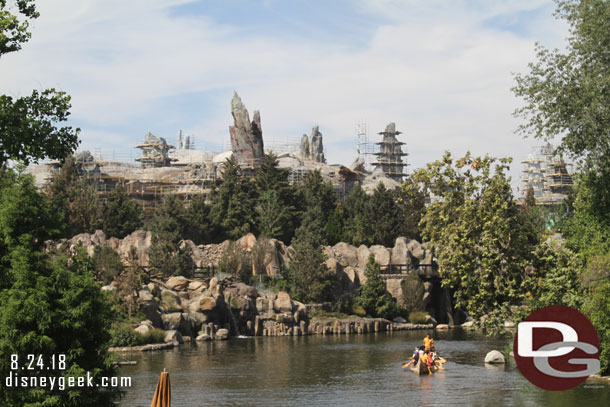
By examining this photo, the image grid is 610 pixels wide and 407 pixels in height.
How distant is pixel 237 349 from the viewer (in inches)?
1906

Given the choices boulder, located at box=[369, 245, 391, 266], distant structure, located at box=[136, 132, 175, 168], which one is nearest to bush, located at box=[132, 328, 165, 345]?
boulder, located at box=[369, 245, 391, 266]

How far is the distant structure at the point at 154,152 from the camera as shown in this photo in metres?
125

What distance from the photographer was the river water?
2845cm

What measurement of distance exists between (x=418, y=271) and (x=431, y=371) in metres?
34.9

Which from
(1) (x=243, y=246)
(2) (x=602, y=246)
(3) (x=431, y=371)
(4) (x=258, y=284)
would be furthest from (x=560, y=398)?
(1) (x=243, y=246)

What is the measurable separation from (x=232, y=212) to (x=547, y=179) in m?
78.1

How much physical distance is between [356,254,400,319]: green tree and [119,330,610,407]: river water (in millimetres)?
12388

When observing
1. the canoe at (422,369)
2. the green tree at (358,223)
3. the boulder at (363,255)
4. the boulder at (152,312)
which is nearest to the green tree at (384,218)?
the green tree at (358,223)

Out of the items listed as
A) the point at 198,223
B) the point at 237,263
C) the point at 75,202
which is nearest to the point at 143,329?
the point at 237,263

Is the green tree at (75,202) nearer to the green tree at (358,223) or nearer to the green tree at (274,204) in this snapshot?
the green tree at (274,204)

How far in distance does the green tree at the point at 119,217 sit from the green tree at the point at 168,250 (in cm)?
614

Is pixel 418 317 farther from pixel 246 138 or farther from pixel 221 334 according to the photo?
pixel 246 138

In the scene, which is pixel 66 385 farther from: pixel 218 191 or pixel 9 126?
pixel 218 191

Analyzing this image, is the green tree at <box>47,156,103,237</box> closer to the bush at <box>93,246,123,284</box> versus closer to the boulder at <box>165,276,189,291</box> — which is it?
the bush at <box>93,246,123,284</box>
